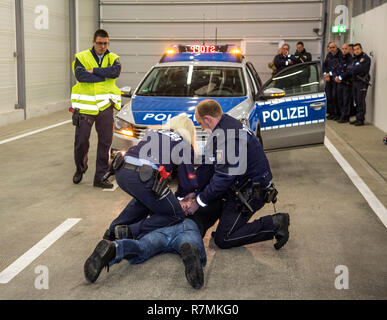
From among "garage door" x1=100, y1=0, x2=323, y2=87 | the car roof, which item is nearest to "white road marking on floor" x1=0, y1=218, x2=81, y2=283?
the car roof

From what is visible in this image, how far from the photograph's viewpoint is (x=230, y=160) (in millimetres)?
4930

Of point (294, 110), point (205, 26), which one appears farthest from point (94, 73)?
point (205, 26)

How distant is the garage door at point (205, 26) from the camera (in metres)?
18.3

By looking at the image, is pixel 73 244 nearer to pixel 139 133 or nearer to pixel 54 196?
pixel 54 196

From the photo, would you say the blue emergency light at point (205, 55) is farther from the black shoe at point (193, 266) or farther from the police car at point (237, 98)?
the black shoe at point (193, 266)

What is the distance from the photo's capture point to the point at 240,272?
469 centimetres

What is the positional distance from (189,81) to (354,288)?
4988mm

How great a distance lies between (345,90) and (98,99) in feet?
27.8

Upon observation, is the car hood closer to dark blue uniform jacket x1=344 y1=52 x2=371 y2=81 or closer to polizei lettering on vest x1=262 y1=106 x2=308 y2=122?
polizei lettering on vest x1=262 y1=106 x2=308 y2=122

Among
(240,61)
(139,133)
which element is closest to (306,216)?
(139,133)

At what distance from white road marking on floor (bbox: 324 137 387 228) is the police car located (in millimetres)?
717

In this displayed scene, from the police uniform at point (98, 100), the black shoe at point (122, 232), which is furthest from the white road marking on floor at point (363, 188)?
the police uniform at point (98, 100)

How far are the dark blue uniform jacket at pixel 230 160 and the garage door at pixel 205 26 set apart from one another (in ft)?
44.7
